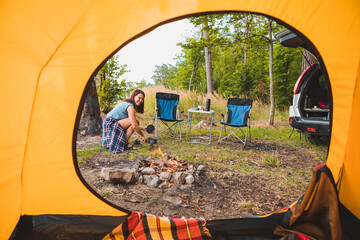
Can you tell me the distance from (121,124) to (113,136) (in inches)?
10.7

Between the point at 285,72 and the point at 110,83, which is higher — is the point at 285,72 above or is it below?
above

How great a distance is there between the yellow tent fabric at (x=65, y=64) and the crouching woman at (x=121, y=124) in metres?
2.05

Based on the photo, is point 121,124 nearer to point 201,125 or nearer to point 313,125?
point 201,125

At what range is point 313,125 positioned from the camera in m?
3.02

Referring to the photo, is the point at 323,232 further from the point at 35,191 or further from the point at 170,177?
the point at 35,191

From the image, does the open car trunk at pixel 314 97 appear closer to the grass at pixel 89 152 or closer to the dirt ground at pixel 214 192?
the dirt ground at pixel 214 192

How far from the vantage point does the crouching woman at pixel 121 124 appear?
326 cm

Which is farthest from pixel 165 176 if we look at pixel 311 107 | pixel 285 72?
pixel 285 72

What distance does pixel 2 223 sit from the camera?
1.08 metres

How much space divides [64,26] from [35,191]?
3.01 feet

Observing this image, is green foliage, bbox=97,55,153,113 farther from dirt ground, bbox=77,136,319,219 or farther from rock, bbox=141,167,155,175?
rock, bbox=141,167,155,175

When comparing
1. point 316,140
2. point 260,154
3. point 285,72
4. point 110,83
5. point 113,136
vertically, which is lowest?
point 260,154

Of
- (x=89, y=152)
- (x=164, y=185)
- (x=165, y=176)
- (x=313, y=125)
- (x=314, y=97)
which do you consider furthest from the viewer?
(x=314, y=97)

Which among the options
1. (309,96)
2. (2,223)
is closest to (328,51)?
(2,223)
